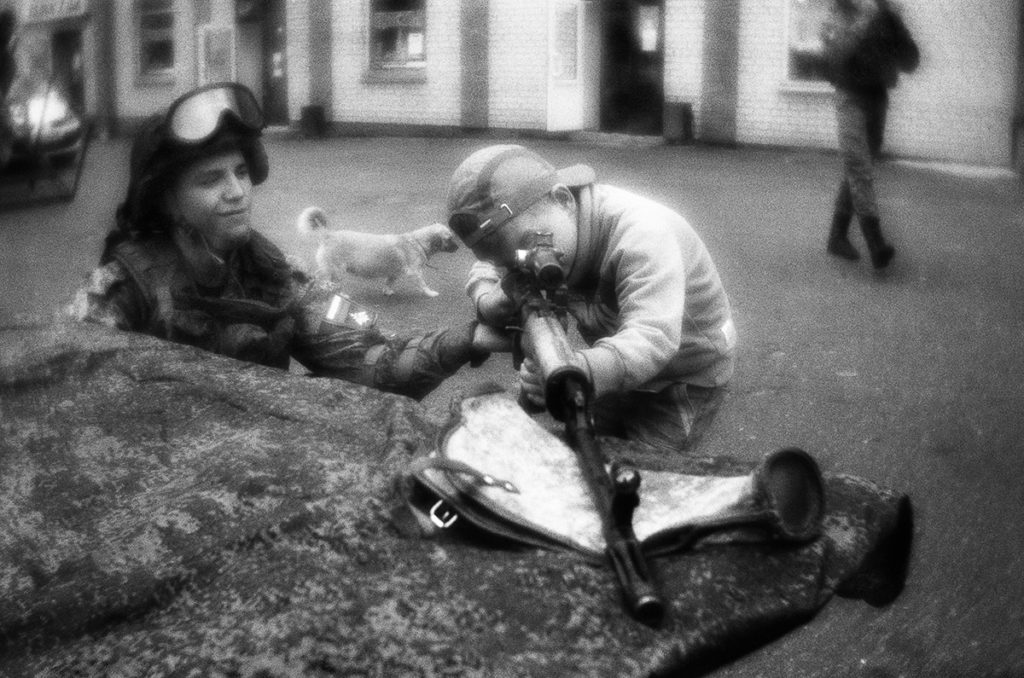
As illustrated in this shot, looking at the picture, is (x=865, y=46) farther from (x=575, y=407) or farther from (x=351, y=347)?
(x=575, y=407)

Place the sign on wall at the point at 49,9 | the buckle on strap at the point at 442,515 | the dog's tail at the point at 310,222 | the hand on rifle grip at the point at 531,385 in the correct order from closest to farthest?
the buckle on strap at the point at 442,515 < the hand on rifle grip at the point at 531,385 < the sign on wall at the point at 49,9 < the dog's tail at the point at 310,222

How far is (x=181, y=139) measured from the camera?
2.43m

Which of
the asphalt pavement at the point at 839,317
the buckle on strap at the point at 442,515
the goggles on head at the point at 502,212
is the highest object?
the goggles on head at the point at 502,212

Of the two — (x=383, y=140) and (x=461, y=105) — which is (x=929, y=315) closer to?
(x=461, y=105)

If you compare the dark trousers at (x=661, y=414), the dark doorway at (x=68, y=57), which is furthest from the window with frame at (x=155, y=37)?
the dark trousers at (x=661, y=414)

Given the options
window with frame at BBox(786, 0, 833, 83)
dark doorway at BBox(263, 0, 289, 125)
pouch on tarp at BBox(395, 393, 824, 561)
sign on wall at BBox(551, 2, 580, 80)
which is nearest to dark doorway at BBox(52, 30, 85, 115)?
dark doorway at BBox(263, 0, 289, 125)

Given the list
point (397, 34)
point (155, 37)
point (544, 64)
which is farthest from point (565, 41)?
point (155, 37)

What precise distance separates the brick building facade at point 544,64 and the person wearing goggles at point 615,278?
1363 mm

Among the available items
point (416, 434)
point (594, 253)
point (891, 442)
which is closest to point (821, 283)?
point (891, 442)

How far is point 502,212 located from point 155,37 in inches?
229

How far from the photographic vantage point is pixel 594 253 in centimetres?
236

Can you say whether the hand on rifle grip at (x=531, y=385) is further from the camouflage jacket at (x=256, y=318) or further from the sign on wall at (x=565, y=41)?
the sign on wall at (x=565, y=41)

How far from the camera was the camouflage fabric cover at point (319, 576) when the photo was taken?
136cm

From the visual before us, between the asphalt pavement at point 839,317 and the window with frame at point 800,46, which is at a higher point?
the window with frame at point 800,46
